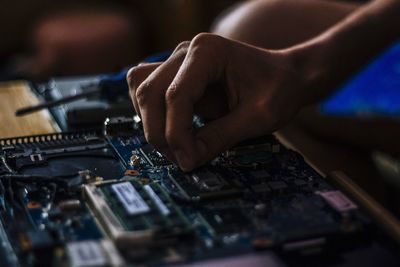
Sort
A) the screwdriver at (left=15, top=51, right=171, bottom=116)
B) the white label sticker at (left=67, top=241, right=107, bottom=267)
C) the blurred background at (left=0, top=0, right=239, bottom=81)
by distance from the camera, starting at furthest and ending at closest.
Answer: the blurred background at (left=0, top=0, right=239, bottom=81)
the screwdriver at (left=15, top=51, right=171, bottom=116)
the white label sticker at (left=67, top=241, right=107, bottom=267)

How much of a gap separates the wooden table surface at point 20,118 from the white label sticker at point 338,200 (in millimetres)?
473

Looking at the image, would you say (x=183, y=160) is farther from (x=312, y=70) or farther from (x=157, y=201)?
(x=312, y=70)

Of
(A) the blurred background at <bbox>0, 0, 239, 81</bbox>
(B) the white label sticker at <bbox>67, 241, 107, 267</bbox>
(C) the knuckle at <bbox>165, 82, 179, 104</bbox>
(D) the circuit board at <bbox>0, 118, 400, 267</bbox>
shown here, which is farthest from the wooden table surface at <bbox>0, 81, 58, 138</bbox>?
(A) the blurred background at <bbox>0, 0, 239, 81</bbox>

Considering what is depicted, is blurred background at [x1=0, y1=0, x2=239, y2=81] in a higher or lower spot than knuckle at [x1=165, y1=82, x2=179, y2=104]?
higher

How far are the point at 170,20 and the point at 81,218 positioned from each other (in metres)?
2.18

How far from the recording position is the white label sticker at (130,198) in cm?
69

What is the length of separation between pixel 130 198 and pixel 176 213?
5 cm

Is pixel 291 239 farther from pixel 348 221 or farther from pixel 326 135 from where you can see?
pixel 326 135

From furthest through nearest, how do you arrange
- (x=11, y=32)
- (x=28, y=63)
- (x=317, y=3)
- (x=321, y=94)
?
(x=11, y=32) → (x=28, y=63) → (x=317, y=3) → (x=321, y=94)

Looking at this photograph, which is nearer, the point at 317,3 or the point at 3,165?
the point at 3,165

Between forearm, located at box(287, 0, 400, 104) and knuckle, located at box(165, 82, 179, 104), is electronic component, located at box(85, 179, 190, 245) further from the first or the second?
forearm, located at box(287, 0, 400, 104)

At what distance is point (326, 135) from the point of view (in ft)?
4.84

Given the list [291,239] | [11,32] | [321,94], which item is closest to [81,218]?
[291,239]

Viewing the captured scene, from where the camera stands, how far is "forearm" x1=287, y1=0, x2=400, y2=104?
3.37ft
